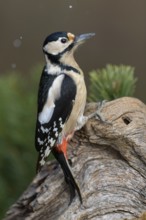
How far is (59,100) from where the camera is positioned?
7.38 ft

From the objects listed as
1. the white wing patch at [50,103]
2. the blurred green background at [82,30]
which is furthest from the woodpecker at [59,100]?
the blurred green background at [82,30]

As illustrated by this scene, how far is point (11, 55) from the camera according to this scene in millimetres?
3838

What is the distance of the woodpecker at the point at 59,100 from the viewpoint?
219cm

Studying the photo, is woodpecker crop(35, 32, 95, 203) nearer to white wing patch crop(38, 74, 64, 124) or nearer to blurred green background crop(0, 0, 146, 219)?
white wing patch crop(38, 74, 64, 124)

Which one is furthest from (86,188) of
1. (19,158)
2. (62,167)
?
(19,158)

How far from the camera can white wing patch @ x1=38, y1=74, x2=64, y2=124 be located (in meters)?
2.19

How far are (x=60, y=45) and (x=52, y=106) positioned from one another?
0.59 feet

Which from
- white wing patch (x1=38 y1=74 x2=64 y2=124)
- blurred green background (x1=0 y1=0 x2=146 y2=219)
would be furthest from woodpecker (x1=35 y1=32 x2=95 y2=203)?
blurred green background (x1=0 y1=0 x2=146 y2=219)

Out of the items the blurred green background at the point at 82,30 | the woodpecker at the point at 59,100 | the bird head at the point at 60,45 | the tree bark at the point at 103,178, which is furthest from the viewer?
the blurred green background at the point at 82,30

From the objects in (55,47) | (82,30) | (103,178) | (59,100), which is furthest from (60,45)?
(82,30)

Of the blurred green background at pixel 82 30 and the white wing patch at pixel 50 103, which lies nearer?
the white wing patch at pixel 50 103

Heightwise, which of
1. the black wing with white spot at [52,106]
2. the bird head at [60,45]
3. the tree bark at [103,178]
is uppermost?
the bird head at [60,45]

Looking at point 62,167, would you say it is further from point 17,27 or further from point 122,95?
point 17,27

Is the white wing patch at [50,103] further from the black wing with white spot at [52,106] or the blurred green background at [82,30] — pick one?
the blurred green background at [82,30]
